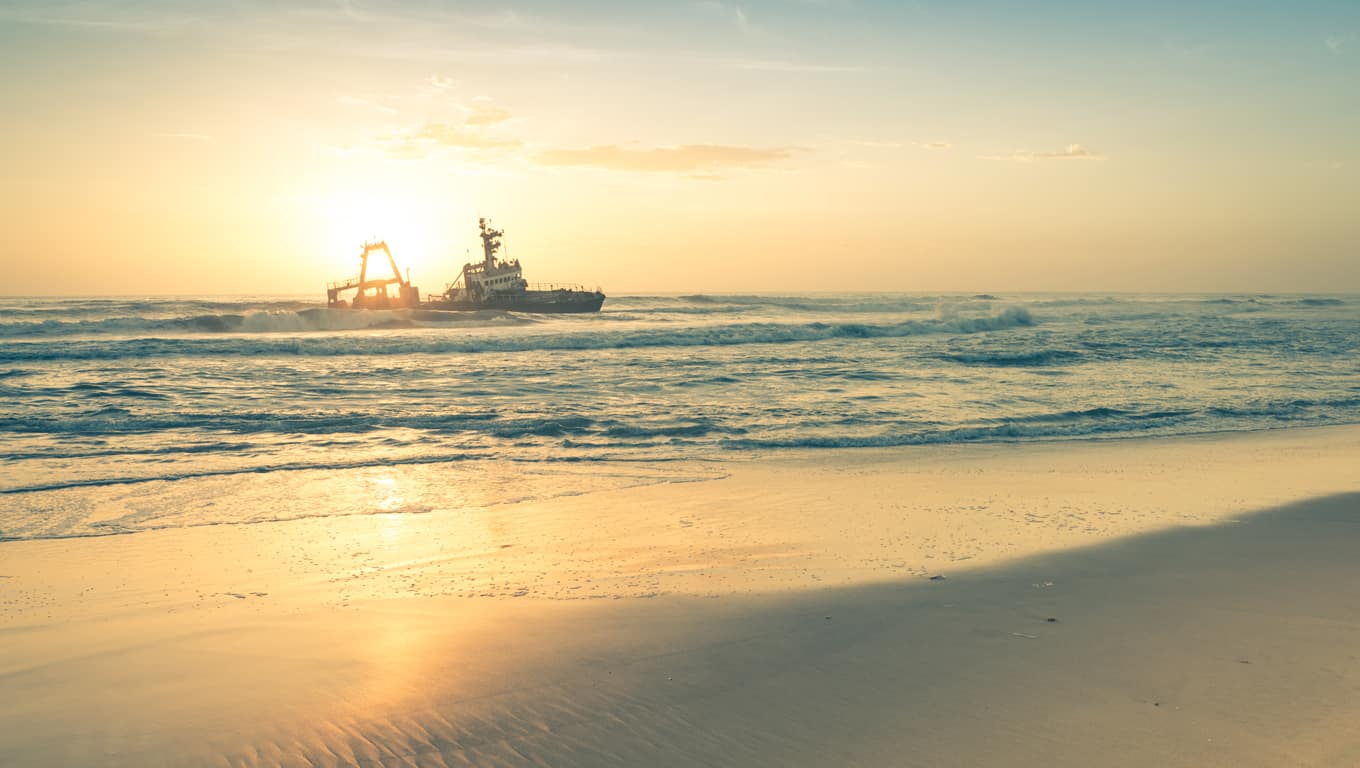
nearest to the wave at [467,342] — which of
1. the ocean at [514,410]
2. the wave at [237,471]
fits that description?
the ocean at [514,410]

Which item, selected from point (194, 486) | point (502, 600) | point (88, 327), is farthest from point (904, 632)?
point (88, 327)

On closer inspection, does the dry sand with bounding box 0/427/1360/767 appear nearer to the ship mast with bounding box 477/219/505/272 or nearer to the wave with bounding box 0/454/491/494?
the wave with bounding box 0/454/491/494

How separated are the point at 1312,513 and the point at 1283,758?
5.69 m

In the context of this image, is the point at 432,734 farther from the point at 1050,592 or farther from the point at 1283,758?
the point at 1050,592

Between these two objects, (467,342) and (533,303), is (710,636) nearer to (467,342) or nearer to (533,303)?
(467,342)

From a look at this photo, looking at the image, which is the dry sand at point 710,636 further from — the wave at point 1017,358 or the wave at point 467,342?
the wave at point 467,342

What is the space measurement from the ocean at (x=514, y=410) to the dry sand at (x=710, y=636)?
5.72ft

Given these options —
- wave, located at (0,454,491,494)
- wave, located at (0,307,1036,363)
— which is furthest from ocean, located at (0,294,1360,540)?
wave, located at (0,307,1036,363)

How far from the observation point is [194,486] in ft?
32.1

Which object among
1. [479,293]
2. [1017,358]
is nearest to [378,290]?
[479,293]

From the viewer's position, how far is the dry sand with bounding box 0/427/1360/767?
11.6ft

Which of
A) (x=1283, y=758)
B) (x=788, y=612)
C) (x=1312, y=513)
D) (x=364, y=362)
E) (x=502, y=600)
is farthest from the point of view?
(x=364, y=362)

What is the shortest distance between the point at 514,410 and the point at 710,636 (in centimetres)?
1198

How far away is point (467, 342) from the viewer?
119 ft
